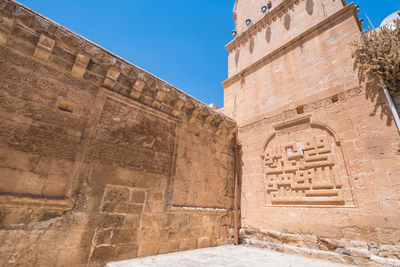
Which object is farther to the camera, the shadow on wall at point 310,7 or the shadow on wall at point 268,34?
the shadow on wall at point 268,34

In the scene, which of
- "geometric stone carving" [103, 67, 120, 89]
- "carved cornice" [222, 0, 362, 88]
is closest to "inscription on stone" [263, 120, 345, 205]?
"carved cornice" [222, 0, 362, 88]

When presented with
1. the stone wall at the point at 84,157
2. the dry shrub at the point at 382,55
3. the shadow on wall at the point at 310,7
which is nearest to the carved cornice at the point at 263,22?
the shadow on wall at the point at 310,7

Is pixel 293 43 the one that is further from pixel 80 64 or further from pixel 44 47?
pixel 44 47

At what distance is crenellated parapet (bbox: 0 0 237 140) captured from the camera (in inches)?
98.1

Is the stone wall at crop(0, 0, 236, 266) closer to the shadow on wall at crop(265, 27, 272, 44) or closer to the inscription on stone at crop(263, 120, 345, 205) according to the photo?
the inscription on stone at crop(263, 120, 345, 205)

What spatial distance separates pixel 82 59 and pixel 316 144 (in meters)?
4.70

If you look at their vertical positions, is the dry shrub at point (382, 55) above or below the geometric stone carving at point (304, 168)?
above

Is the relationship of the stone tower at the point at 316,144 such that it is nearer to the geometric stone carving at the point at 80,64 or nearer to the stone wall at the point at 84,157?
the stone wall at the point at 84,157

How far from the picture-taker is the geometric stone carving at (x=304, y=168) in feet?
11.7

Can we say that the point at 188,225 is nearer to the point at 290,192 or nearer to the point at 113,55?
the point at 290,192

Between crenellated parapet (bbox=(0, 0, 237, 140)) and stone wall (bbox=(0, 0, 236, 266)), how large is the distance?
13 mm

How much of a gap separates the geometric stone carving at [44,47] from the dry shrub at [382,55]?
17.8 ft

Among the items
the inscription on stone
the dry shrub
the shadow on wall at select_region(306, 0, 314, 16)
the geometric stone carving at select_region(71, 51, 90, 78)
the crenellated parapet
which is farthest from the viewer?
the shadow on wall at select_region(306, 0, 314, 16)

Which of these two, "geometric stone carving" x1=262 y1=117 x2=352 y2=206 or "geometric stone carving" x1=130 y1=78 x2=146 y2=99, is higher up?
"geometric stone carving" x1=130 y1=78 x2=146 y2=99
